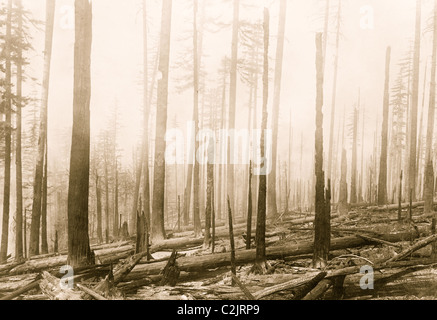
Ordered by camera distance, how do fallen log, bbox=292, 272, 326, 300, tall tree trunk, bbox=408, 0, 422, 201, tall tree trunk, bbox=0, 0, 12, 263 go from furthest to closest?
tall tree trunk, bbox=408, 0, 422, 201, tall tree trunk, bbox=0, 0, 12, 263, fallen log, bbox=292, 272, 326, 300

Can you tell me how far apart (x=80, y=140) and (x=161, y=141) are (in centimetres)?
360

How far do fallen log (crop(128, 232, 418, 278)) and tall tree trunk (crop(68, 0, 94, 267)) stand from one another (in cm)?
119

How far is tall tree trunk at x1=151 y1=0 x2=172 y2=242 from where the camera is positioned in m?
8.84

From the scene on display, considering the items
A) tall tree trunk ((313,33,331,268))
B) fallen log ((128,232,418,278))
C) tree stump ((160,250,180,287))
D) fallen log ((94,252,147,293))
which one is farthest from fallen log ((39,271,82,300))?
tall tree trunk ((313,33,331,268))

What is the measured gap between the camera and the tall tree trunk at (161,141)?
348 inches

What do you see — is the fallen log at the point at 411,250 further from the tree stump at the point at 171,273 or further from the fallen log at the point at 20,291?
the fallen log at the point at 20,291

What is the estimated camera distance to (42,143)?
34.3 ft

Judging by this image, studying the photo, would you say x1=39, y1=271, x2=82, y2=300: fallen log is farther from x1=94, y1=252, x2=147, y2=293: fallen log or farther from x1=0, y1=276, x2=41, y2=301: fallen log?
x1=94, y1=252, x2=147, y2=293: fallen log

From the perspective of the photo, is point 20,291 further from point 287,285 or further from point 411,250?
point 411,250

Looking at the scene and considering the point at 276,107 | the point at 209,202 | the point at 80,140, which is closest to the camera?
the point at 80,140

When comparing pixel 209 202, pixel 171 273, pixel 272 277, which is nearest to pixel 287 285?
pixel 272 277

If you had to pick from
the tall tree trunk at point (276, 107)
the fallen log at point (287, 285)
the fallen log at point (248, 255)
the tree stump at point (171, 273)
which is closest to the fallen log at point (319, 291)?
the fallen log at point (287, 285)
